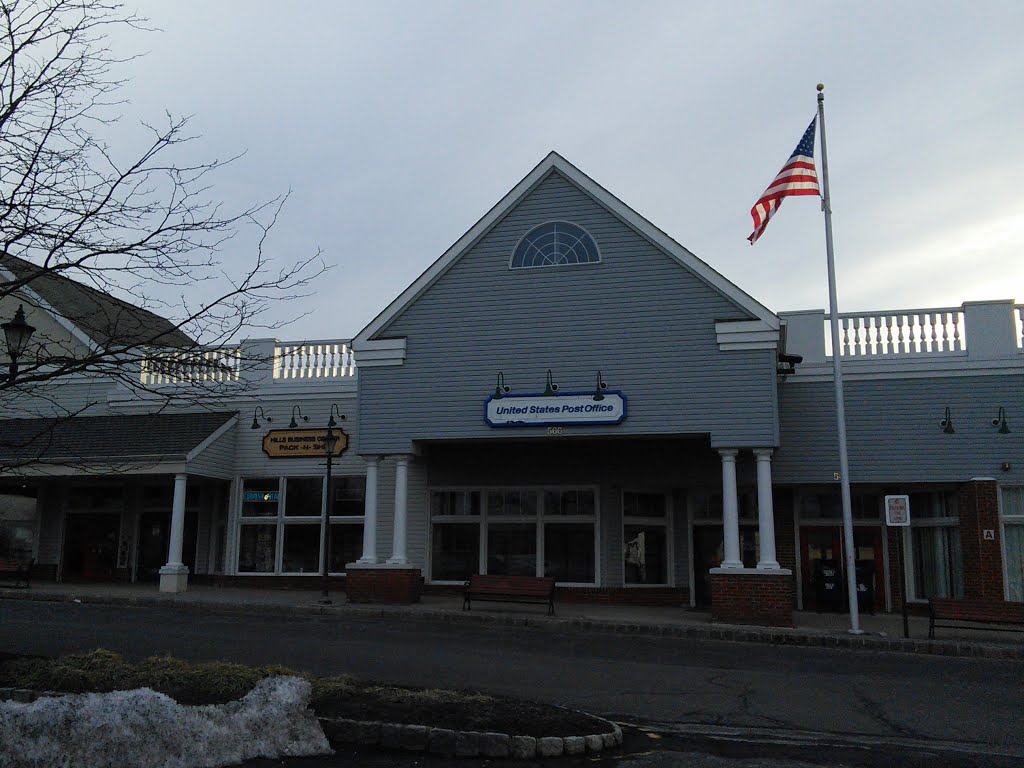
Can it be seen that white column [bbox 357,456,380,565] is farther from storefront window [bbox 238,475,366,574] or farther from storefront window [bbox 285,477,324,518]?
storefront window [bbox 285,477,324,518]

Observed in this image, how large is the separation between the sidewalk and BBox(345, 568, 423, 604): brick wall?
1.34 ft

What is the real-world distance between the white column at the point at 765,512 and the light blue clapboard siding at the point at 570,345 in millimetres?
498

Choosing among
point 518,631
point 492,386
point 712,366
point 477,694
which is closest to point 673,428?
point 712,366

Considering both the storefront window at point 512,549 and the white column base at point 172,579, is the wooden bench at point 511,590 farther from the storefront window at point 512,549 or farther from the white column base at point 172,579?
the white column base at point 172,579

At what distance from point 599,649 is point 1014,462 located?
419 inches

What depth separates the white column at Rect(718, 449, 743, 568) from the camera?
61.3ft

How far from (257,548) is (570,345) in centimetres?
1038

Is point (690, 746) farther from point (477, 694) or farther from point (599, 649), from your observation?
point (599, 649)

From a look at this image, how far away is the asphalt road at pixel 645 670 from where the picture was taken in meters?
9.55

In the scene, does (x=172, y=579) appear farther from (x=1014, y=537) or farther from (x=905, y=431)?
(x=1014, y=537)

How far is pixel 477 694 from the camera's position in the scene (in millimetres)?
9430

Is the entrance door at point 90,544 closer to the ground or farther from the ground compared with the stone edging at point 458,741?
farther from the ground

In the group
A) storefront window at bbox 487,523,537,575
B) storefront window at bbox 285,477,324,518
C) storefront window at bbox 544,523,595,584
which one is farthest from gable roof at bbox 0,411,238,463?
storefront window at bbox 544,523,595,584

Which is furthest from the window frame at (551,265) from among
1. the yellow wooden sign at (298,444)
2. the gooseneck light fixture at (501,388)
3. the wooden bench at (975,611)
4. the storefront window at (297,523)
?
the wooden bench at (975,611)
